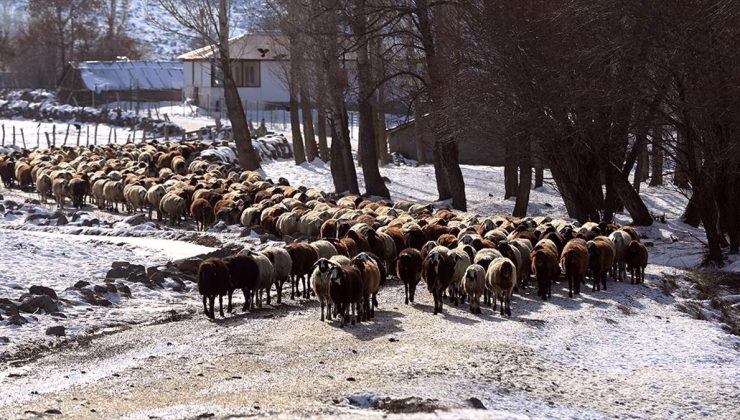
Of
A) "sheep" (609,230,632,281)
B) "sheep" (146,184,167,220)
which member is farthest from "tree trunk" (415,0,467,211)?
"sheep" (609,230,632,281)

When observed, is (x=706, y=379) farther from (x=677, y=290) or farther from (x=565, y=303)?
(x=677, y=290)

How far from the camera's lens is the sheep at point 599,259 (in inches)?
792

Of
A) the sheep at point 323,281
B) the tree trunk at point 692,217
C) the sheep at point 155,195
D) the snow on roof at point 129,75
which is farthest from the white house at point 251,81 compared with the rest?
the sheep at point 323,281

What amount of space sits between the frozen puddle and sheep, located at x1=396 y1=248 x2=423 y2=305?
11.6 ft

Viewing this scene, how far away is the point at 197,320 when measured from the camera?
55.9 feet

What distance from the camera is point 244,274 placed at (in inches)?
698

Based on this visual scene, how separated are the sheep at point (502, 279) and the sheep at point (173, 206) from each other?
13725mm

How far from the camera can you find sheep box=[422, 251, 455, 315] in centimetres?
1748

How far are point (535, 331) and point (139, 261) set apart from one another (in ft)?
30.9

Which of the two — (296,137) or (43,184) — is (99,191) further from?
(296,137)

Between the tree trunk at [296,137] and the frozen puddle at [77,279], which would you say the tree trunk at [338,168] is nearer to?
the tree trunk at [296,137]

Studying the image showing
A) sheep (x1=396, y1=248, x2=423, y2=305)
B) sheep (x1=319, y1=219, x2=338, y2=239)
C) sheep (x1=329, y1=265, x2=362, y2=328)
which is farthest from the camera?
sheep (x1=319, y1=219, x2=338, y2=239)

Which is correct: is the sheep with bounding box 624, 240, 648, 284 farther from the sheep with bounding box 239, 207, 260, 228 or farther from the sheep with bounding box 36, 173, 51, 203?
the sheep with bounding box 36, 173, 51, 203

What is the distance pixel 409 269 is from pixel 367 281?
1.46 metres
